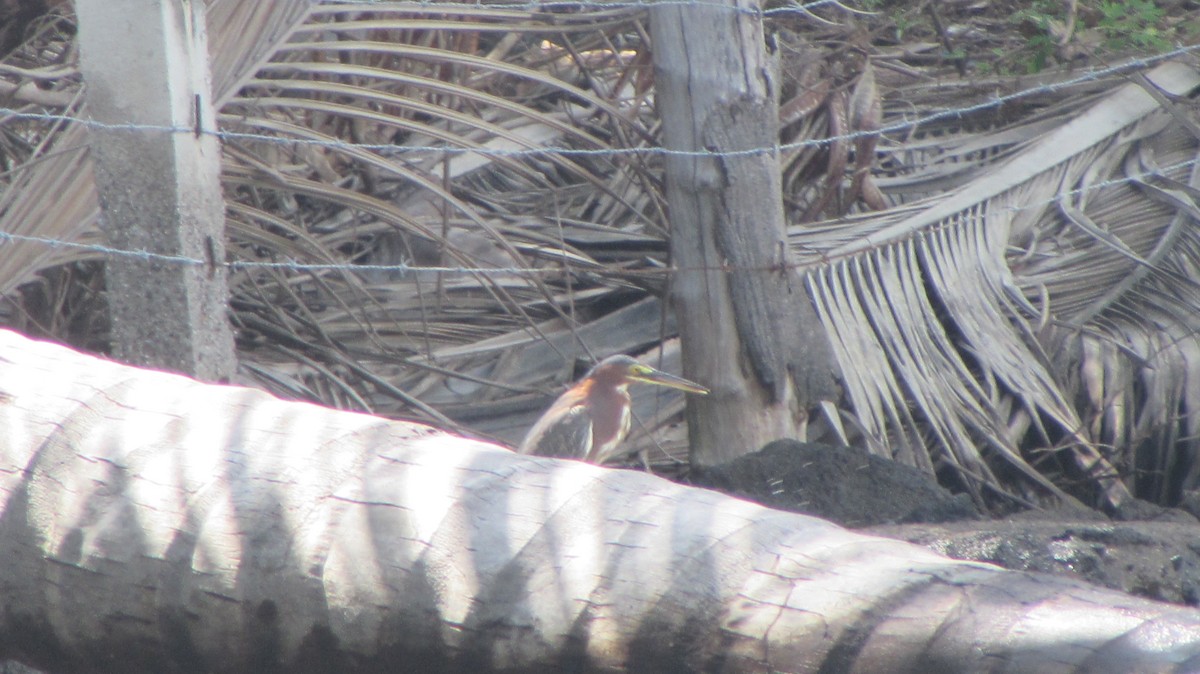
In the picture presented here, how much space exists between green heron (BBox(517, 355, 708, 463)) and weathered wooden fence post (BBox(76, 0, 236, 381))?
1714 millimetres

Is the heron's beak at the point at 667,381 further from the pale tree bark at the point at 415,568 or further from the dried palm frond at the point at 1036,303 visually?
the pale tree bark at the point at 415,568

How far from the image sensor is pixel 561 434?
529cm

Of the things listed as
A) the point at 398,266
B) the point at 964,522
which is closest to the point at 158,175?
the point at 398,266

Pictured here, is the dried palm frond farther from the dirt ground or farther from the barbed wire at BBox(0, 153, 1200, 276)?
the dirt ground

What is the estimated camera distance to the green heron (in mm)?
5270

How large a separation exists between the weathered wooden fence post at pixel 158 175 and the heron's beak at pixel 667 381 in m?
1.59

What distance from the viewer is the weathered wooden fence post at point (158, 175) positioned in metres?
3.58

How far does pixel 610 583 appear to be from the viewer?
2109 millimetres

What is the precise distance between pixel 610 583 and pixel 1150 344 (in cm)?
381

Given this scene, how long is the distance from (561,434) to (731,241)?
1274 millimetres

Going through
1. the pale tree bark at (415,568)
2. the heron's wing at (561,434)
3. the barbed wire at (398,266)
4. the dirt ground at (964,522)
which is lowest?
the heron's wing at (561,434)

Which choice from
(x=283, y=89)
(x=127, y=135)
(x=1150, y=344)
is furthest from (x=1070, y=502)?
(x=127, y=135)

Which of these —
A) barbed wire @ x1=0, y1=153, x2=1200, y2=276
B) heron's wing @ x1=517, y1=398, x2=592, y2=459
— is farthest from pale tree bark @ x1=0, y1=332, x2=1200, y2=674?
heron's wing @ x1=517, y1=398, x2=592, y2=459

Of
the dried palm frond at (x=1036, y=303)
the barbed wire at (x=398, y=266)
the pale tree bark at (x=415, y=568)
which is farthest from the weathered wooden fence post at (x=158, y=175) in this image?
the dried palm frond at (x=1036, y=303)
